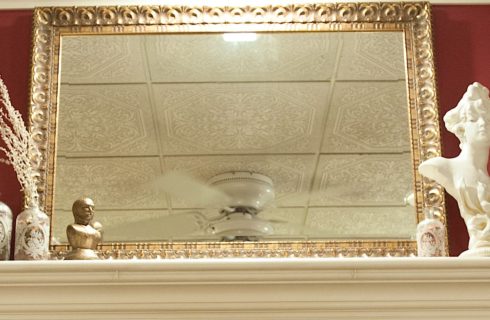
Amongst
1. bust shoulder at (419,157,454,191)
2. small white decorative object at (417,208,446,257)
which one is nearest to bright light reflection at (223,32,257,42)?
bust shoulder at (419,157,454,191)

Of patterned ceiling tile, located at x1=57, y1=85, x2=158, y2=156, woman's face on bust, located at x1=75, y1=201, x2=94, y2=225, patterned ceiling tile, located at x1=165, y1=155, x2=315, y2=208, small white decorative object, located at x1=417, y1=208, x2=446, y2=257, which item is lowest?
small white decorative object, located at x1=417, y1=208, x2=446, y2=257

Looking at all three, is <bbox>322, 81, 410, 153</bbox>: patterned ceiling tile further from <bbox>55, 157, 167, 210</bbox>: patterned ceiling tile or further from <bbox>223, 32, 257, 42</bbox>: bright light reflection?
<bbox>55, 157, 167, 210</bbox>: patterned ceiling tile

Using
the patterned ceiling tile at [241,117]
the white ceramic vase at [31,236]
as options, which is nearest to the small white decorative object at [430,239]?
the patterned ceiling tile at [241,117]

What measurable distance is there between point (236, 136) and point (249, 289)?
1.97ft

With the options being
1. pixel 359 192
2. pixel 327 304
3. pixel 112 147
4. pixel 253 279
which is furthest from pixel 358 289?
pixel 112 147

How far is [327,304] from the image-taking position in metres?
2.16

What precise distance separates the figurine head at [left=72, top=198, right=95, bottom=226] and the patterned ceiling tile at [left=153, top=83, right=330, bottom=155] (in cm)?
30

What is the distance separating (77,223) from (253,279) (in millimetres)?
556

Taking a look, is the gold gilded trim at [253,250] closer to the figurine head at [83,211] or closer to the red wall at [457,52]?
the figurine head at [83,211]

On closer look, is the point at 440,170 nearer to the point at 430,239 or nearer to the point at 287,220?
the point at 430,239

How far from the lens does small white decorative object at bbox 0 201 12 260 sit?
2424mm

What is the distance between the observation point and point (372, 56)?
2717 mm

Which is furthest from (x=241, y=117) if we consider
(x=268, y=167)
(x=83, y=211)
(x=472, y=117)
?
(x=472, y=117)

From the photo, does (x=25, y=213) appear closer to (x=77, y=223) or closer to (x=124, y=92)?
(x=77, y=223)
